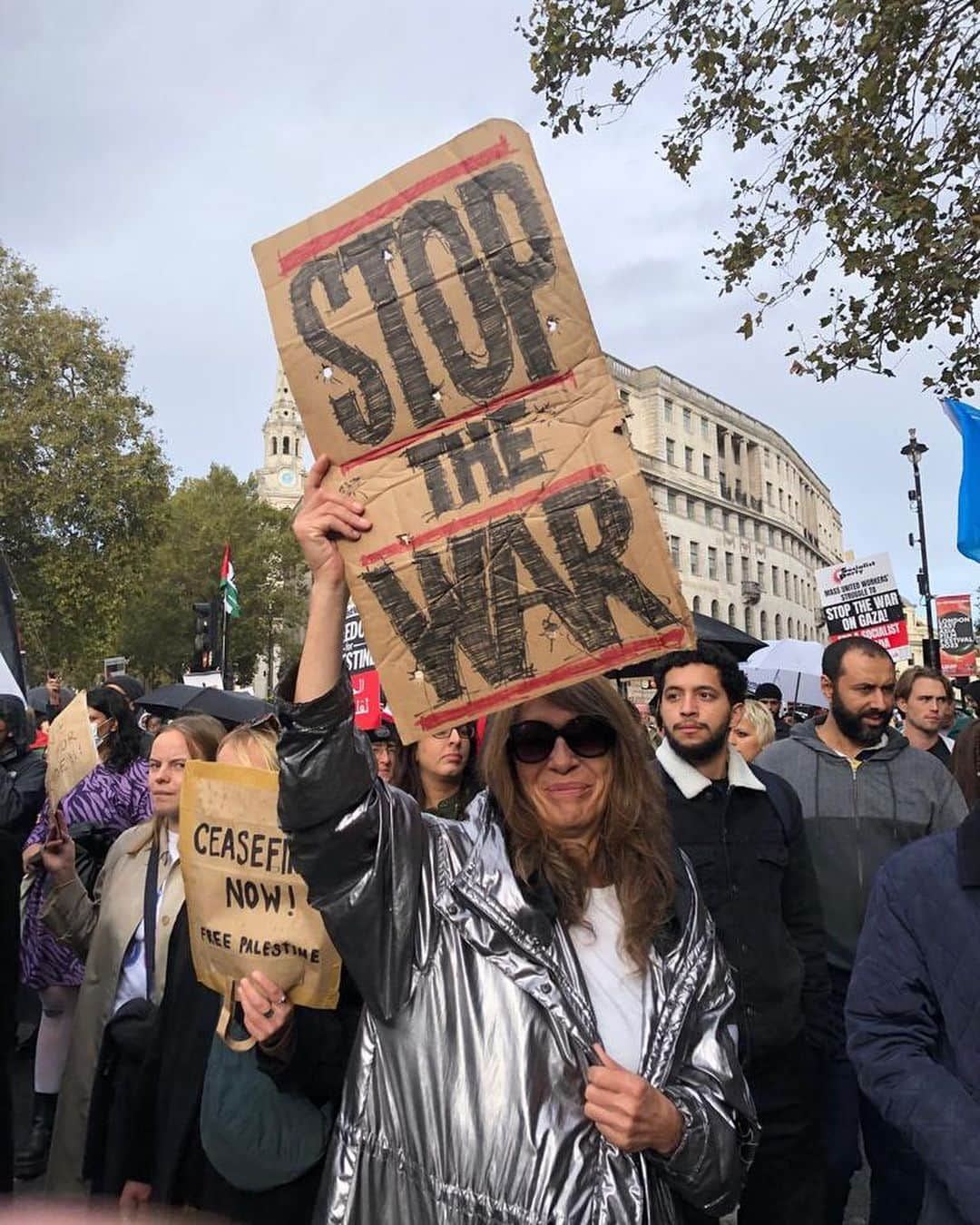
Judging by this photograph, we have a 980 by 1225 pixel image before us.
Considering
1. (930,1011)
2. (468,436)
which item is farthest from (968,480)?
(468,436)

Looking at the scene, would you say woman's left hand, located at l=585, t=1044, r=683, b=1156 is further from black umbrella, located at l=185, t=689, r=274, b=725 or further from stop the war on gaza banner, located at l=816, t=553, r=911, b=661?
stop the war on gaza banner, located at l=816, t=553, r=911, b=661

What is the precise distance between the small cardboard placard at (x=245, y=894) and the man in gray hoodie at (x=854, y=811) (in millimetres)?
2072

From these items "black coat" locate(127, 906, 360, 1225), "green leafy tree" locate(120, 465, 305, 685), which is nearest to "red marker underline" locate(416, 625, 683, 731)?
"black coat" locate(127, 906, 360, 1225)

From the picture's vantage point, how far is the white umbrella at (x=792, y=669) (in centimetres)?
1191

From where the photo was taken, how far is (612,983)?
6.11 ft

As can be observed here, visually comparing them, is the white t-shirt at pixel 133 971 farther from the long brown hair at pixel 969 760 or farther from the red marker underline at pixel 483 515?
the long brown hair at pixel 969 760

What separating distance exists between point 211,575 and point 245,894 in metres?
46.2

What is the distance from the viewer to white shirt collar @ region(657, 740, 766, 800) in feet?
10.2

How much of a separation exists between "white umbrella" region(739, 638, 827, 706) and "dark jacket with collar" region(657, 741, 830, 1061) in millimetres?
8959

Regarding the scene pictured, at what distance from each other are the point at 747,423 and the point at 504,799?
82.5m

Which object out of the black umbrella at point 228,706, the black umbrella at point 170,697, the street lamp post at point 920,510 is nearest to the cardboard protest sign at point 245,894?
the black umbrella at point 228,706

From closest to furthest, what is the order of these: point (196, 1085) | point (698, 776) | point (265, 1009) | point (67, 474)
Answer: point (265, 1009) → point (196, 1085) → point (698, 776) → point (67, 474)

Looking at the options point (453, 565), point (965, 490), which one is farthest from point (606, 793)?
point (965, 490)

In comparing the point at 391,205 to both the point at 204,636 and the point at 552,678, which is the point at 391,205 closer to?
the point at 552,678
